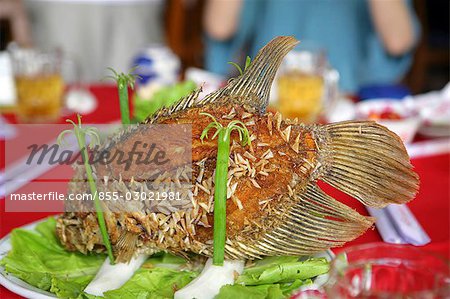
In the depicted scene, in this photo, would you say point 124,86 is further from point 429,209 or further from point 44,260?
point 429,209

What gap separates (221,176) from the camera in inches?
27.9

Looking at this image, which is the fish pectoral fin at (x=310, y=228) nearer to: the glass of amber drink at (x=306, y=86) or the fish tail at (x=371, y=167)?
the fish tail at (x=371, y=167)

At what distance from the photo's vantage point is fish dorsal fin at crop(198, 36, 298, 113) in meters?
0.81

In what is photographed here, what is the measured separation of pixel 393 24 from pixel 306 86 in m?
0.66

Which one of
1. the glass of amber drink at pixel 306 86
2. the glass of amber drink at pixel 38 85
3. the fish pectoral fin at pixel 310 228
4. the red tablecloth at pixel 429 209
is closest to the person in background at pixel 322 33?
the glass of amber drink at pixel 306 86

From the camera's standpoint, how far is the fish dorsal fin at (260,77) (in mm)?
806

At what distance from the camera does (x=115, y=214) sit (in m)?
Answer: 0.77

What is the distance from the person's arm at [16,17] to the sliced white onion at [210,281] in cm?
267

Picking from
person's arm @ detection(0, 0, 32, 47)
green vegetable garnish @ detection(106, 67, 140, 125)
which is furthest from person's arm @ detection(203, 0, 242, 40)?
green vegetable garnish @ detection(106, 67, 140, 125)

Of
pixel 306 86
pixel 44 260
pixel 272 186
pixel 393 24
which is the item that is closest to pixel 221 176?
pixel 272 186

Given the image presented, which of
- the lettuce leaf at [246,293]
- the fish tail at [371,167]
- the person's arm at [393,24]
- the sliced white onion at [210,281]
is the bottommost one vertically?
the lettuce leaf at [246,293]

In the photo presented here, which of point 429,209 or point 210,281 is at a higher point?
point 429,209

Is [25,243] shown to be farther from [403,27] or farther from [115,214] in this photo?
[403,27]

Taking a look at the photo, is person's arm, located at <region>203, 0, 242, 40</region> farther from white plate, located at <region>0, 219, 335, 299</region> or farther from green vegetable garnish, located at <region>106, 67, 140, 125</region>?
white plate, located at <region>0, 219, 335, 299</region>
